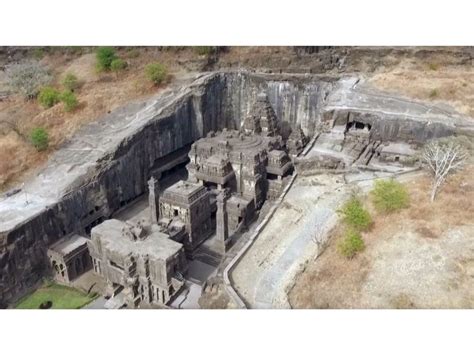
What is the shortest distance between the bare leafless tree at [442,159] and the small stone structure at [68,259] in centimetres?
1866

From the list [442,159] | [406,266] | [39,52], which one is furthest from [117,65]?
[406,266]

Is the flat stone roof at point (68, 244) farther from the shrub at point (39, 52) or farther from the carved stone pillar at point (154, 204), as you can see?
the shrub at point (39, 52)

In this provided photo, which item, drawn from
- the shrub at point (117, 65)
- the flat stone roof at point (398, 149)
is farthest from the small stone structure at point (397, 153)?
the shrub at point (117, 65)

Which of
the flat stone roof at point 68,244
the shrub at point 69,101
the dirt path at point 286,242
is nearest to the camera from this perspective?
the dirt path at point 286,242

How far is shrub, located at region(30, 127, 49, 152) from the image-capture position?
29688 mm

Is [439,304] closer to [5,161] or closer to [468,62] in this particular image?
[5,161]

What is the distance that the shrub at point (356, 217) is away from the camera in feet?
71.5

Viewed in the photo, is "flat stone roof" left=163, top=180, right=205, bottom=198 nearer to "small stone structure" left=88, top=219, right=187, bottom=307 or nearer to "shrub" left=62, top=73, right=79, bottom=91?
"small stone structure" left=88, top=219, right=187, bottom=307

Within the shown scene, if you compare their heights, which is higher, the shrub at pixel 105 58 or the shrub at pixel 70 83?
the shrub at pixel 105 58

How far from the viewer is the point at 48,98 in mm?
35125

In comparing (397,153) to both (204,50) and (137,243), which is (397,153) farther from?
(204,50)

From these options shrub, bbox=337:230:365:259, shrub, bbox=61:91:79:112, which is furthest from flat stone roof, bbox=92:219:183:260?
shrub, bbox=61:91:79:112

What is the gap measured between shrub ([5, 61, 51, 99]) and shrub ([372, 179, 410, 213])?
90.6 ft

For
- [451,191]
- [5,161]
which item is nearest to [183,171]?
[5,161]
